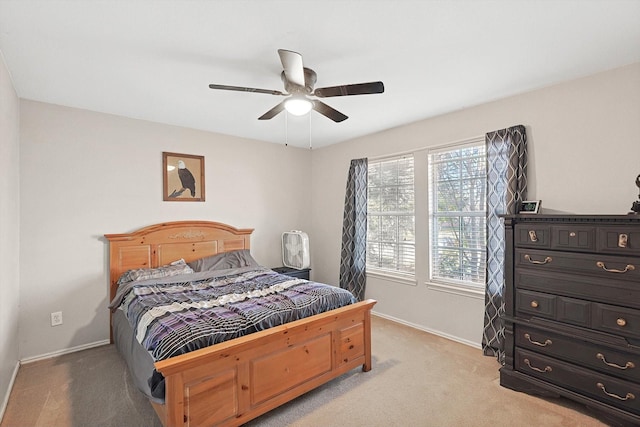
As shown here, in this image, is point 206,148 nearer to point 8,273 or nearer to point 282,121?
point 282,121

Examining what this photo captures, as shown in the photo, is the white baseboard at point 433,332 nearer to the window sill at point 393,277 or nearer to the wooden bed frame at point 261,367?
the window sill at point 393,277

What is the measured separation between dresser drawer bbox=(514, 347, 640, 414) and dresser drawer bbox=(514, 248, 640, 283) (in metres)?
0.67

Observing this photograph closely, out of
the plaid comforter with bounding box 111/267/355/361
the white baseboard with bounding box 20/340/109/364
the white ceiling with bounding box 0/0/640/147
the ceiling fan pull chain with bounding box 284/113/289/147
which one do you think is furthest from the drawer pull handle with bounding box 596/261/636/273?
the white baseboard with bounding box 20/340/109/364

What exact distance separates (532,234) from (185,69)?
299 centimetres

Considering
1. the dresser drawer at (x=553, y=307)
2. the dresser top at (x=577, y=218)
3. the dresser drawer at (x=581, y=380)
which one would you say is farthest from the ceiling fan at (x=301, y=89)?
the dresser drawer at (x=581, y=380)

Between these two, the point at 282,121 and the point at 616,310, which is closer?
the point at 616,310

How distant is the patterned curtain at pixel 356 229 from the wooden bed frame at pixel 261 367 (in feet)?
5.21

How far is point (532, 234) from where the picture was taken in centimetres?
241

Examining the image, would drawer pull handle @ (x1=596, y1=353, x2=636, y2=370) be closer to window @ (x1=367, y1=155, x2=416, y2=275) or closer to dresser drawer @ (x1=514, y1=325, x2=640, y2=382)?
dresser drawer @ (x1=514, y1=325, x2=640, y2=382)

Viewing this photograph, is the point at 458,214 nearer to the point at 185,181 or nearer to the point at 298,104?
the point at 298,104

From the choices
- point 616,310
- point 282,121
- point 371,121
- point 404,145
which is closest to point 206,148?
point 282,121

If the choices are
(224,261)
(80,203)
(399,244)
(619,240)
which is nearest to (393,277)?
(399,244)

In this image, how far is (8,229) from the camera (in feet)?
7.95

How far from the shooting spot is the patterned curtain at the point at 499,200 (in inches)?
112
